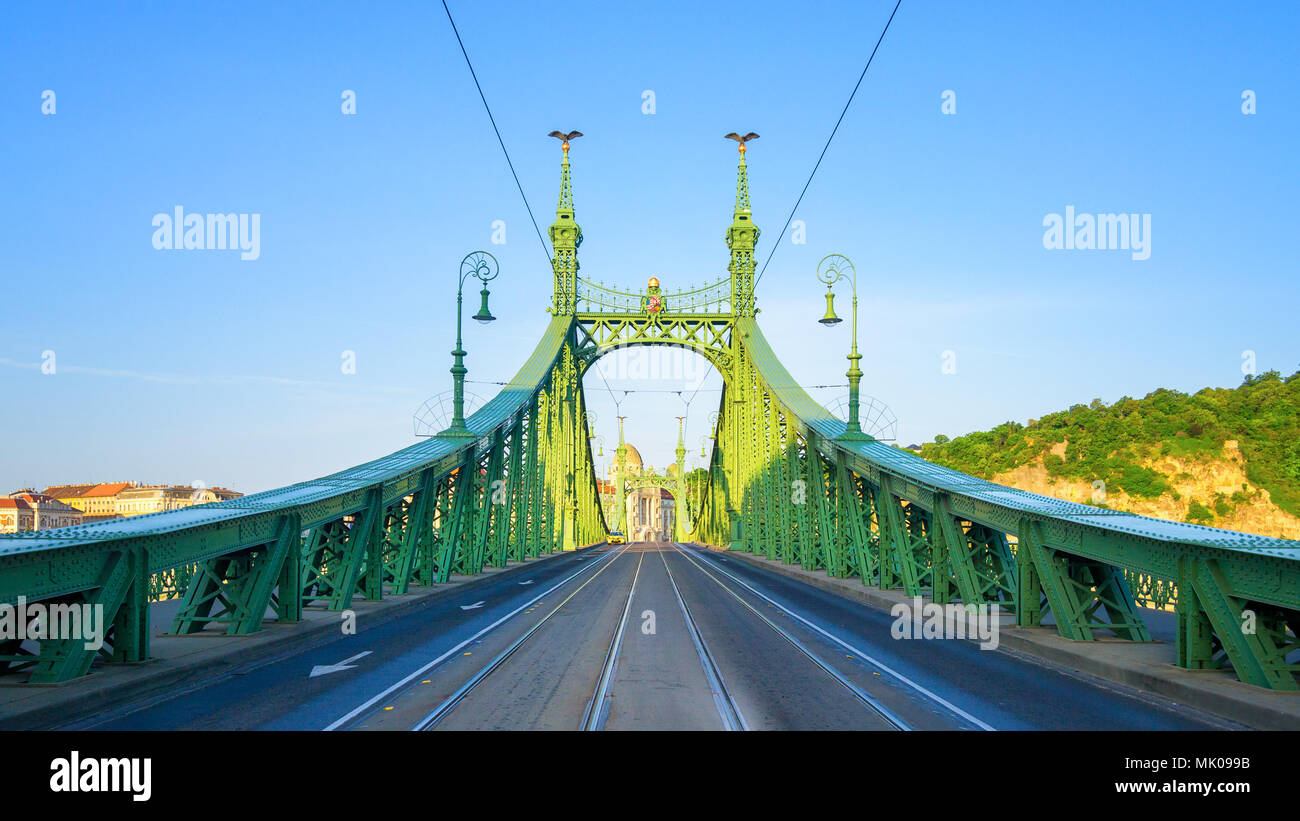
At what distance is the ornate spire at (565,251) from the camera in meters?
51.8

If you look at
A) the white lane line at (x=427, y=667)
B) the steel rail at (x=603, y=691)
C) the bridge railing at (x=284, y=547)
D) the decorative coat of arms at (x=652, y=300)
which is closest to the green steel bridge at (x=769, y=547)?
the bridge railing at (x=284, y=547)

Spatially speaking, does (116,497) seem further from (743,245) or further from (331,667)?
(331,667)

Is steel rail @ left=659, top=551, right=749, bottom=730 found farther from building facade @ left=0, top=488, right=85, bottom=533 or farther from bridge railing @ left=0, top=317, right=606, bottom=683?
building facade @ left=0, top=488, right=85, bottom=533

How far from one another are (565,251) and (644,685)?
1714 inches

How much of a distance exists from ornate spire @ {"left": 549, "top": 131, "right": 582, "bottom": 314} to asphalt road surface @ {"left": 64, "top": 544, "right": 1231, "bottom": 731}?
34.9 m

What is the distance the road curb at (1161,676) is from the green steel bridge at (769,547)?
34 centimetres

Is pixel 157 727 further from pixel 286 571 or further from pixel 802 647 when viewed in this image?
pixel 802 647

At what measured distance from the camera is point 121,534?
33.9 feet

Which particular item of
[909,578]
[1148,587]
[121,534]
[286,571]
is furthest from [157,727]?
[1148,587]

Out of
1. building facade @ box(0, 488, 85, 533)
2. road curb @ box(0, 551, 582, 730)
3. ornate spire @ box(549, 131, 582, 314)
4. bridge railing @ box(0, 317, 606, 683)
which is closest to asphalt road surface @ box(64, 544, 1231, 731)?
road curb @ box(0, 551, 582, 730)

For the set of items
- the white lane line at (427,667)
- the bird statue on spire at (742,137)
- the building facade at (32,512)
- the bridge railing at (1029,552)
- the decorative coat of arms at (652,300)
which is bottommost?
the building facade at (32,512)

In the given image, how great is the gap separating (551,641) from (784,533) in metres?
25.7

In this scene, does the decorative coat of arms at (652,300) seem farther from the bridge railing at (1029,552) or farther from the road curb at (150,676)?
the road curb at (150,676)
